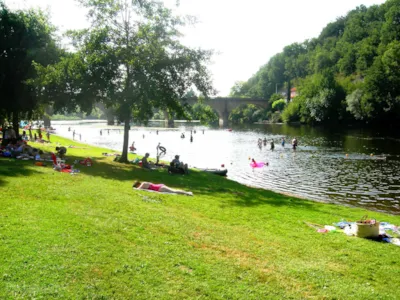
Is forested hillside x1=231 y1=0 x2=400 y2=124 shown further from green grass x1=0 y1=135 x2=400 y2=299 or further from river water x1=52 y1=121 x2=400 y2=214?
green grass x1=0 y1=135 x2=400 y2=299

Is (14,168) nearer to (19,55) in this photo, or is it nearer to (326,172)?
(19,55)

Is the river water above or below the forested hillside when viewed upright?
below

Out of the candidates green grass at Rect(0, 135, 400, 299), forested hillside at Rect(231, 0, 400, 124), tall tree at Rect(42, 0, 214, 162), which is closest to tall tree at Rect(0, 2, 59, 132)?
tall tree at Rect(42, 0, 214, 162)

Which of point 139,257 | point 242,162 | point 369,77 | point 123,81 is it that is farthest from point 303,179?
point 369,77

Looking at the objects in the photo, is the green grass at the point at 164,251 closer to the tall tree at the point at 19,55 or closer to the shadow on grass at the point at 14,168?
the shadow on grass at the point at 14,168

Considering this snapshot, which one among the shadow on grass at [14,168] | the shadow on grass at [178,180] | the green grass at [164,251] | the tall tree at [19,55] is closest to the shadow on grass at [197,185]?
the shadow on grass at [178,180]

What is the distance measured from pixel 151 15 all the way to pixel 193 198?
16.2 m

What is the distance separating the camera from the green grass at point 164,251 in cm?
810

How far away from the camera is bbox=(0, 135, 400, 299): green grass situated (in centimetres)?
810

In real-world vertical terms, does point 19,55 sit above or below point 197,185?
above

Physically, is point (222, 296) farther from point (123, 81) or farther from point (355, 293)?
point (123, 81)

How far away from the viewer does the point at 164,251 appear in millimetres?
10117

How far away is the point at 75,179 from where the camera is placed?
62.2 feet

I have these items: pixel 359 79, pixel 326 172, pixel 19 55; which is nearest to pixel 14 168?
pixel 19 55
